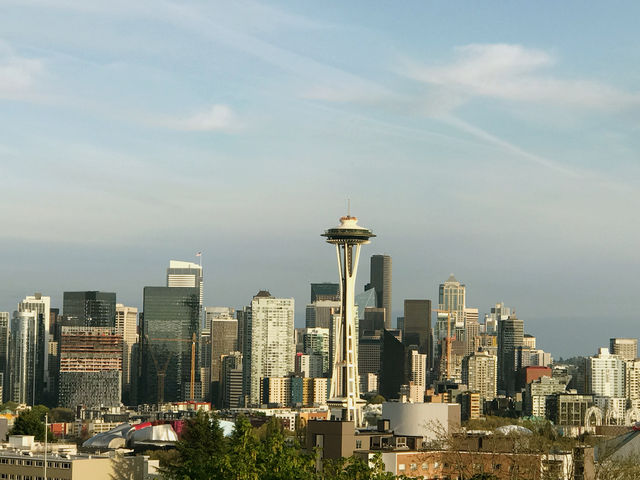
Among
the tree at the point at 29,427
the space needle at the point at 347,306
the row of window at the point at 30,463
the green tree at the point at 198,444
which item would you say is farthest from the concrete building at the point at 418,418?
the space needle at the point at 347,306

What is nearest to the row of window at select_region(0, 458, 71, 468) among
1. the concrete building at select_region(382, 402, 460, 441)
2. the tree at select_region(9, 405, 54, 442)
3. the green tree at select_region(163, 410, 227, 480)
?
the green tree at select_region(163, 410, 227, 480)

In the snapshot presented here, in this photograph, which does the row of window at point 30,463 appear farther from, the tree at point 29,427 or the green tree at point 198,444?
the tree at point 29,427

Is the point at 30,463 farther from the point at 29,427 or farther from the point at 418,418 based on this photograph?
the point at 29,427

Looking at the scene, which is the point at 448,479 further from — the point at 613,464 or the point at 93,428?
the point at 93,428

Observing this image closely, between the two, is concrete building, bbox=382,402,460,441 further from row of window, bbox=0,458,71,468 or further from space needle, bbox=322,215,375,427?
space needle, bbox=322,215,375,427

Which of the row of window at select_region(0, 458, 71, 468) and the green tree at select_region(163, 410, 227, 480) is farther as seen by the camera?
the green tree at select_region(163, 410, 227, 480)

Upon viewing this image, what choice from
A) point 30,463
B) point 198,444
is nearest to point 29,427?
point 198,444

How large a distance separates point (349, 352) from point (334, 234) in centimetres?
1800

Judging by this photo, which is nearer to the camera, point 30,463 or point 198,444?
point 30,463

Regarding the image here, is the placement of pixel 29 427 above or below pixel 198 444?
below

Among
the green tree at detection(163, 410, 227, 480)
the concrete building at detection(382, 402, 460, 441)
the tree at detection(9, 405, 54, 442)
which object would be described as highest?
the concrete building at detection(382, 402, 460, 441)

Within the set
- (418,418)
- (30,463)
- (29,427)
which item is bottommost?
(29,427)

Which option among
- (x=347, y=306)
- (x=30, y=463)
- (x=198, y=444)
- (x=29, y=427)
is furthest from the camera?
(x=347, y=306)

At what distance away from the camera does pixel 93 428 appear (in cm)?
18050
